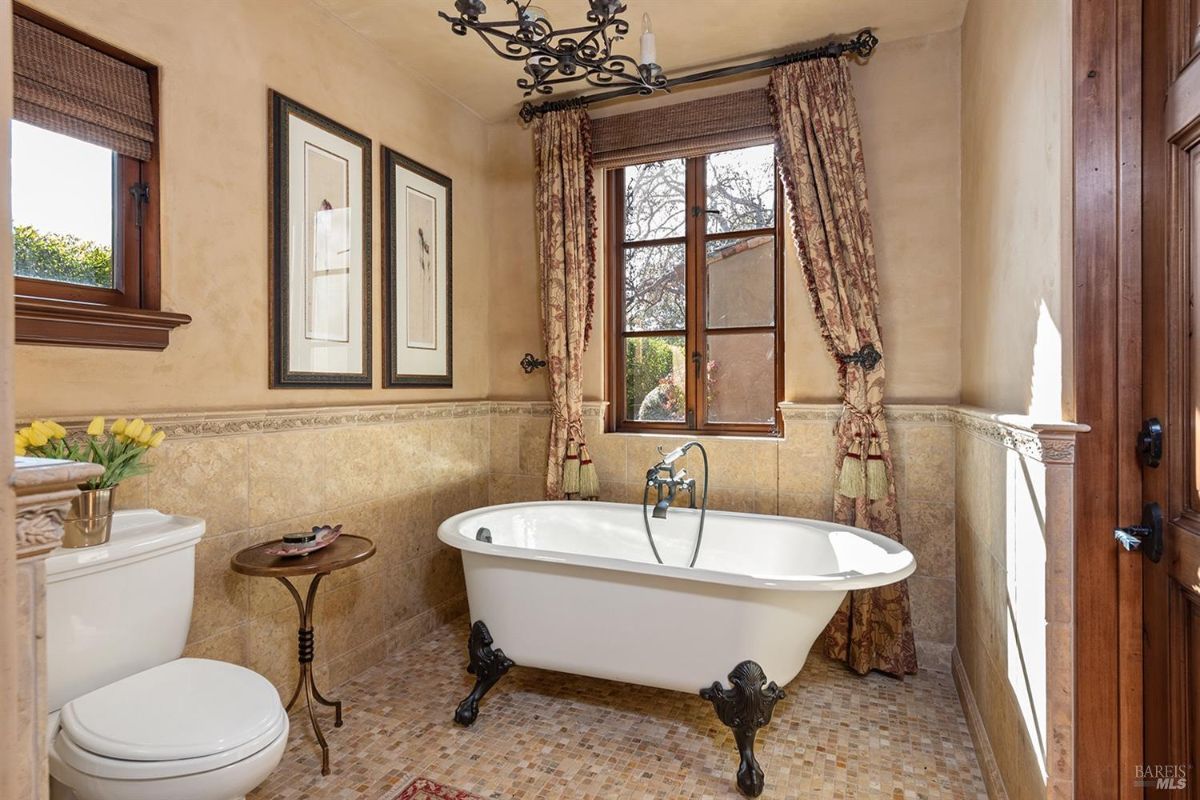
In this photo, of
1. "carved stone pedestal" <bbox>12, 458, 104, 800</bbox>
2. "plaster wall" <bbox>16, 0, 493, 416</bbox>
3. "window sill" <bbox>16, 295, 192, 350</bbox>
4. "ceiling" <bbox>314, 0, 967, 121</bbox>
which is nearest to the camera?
"carved stone pedestal" <bbox>12, 458, 104, 800</bbox>

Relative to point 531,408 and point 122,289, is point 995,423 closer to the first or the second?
point 531,408

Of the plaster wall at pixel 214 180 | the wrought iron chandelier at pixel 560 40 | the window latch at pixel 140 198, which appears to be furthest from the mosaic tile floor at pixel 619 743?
the wrought iron chandelier at pixel 560 40

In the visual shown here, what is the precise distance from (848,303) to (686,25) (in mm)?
1358

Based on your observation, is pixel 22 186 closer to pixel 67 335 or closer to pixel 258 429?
pixel 67 335

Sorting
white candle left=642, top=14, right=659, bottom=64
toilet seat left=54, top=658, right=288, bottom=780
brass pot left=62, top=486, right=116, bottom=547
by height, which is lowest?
toilet seat left=54, top=658, right=288, bottom=780

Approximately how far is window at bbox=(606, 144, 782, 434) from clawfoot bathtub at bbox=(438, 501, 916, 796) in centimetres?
73

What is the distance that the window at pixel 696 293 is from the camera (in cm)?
294

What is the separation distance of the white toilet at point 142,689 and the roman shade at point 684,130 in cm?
246

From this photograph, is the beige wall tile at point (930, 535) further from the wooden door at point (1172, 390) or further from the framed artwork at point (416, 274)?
the framed artwork at point (416, 274)

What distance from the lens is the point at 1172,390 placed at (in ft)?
3.70

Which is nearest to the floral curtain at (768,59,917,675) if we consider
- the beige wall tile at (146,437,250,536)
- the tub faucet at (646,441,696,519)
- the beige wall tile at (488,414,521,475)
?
the tub faucet at (646,441,696,519)

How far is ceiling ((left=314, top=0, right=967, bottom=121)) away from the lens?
7.75 ft

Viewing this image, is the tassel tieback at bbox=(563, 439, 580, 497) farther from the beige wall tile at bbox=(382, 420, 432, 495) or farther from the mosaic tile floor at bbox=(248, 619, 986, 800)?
the mosaic tile floor at bbox=(248, 619, 986, 800)

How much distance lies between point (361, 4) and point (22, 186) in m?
1.39
